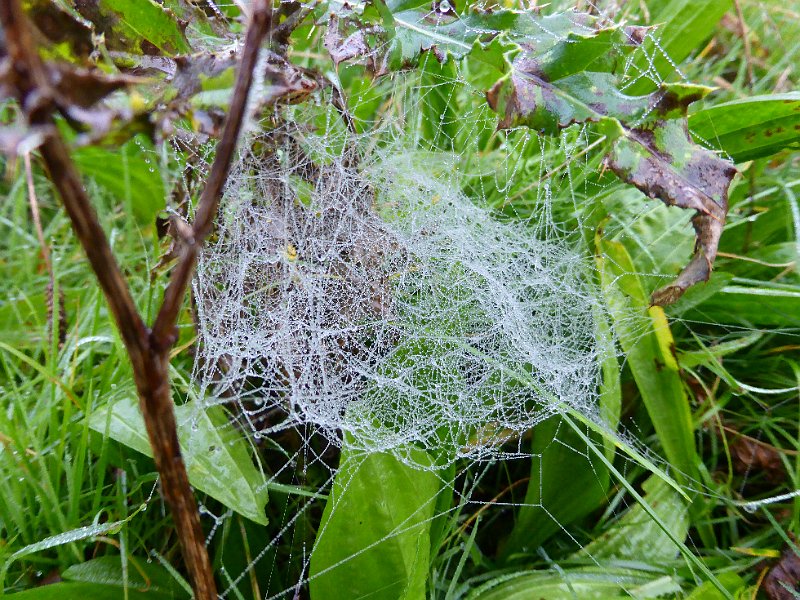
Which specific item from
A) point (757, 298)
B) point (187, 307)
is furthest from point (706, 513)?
point (187, 307)

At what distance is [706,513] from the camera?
3.31 feet

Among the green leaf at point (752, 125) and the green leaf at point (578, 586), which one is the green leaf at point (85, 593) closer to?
the green leaf at point (578, 586)

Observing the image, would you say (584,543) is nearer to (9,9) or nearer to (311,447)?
(311,447)

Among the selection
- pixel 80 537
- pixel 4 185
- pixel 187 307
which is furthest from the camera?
pixel 4 185

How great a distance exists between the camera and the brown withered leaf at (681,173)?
834 mm

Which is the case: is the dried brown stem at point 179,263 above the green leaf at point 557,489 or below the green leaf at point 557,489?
above

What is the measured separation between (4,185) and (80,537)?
135 centimetres

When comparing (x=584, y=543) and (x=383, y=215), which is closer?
(x=584, y=543)

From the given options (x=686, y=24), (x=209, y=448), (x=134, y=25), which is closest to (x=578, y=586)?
(x=209, y=448)

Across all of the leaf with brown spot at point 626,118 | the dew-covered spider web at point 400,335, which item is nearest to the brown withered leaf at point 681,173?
the leaf with brown spot at point 626,118

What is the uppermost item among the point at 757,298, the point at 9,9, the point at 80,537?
the point at 9,9

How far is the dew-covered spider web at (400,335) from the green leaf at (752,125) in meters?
0.16

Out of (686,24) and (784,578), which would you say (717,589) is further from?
(686,24)

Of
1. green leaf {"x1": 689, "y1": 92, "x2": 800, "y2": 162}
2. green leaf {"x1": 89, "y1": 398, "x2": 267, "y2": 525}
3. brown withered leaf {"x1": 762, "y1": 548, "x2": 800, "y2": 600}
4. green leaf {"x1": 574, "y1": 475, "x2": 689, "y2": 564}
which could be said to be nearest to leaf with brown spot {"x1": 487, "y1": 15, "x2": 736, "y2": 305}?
green leaf {"x1": 689, "y1": 92, "x2": 800, "y2": 162}
